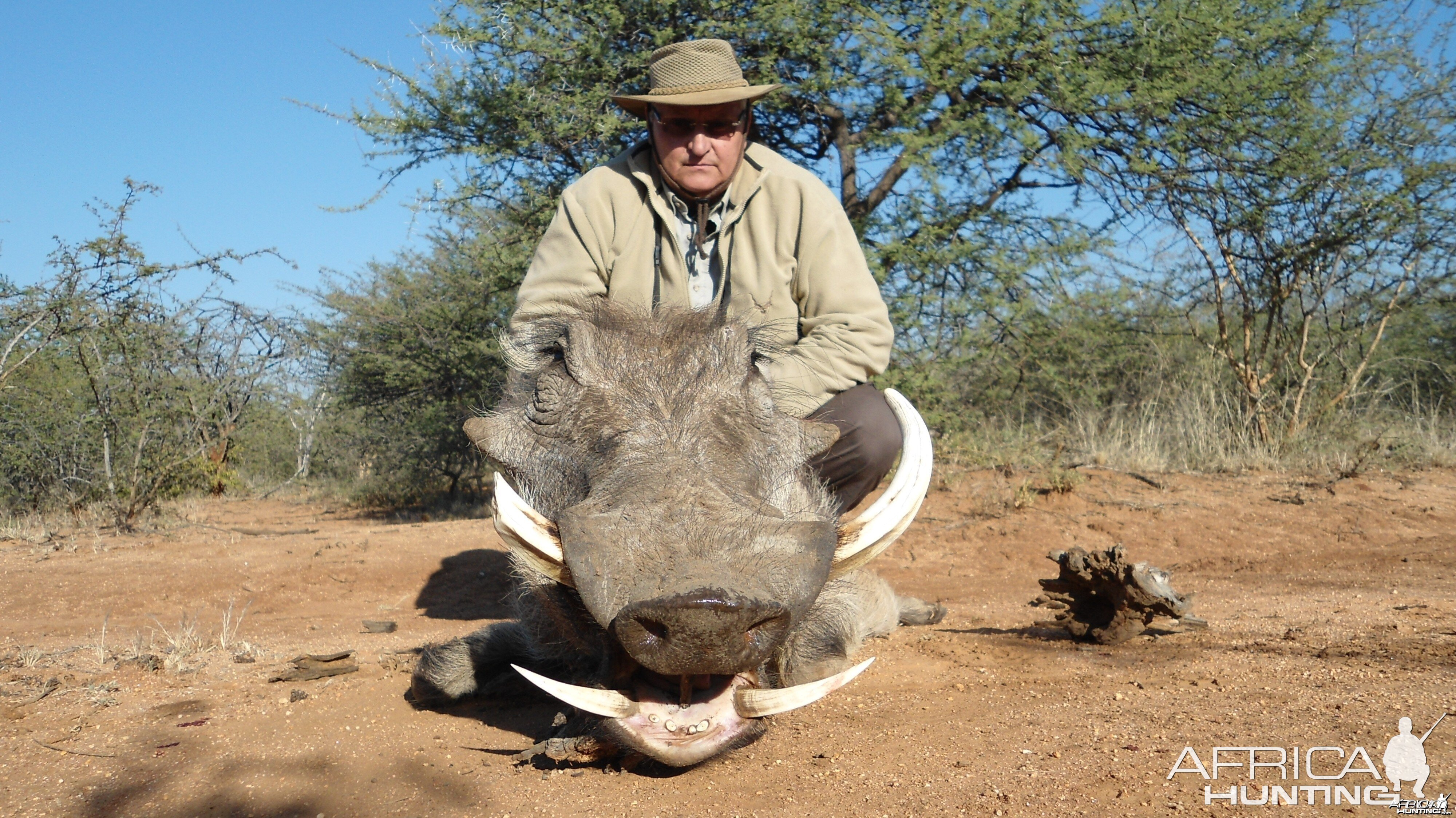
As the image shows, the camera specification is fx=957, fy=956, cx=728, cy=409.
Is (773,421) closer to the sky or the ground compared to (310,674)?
closer to the sky

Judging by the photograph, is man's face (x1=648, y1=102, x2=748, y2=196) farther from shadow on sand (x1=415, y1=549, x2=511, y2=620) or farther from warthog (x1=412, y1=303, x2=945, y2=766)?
shadow on sand (x1=415, y1=549, x2=511, y2=620)

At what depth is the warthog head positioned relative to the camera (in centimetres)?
175

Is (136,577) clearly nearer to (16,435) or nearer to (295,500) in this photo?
(16,435)

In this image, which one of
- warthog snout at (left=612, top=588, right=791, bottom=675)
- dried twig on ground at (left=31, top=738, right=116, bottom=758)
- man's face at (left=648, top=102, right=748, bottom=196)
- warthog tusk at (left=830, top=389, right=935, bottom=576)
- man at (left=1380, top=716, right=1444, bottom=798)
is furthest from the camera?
man's face at (left=648, top=102, right=748, bottom=196)

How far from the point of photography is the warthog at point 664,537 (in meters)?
1.76

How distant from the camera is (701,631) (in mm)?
1692

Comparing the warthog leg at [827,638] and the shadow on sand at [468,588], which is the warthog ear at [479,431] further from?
the shadow on sand at [468,588]

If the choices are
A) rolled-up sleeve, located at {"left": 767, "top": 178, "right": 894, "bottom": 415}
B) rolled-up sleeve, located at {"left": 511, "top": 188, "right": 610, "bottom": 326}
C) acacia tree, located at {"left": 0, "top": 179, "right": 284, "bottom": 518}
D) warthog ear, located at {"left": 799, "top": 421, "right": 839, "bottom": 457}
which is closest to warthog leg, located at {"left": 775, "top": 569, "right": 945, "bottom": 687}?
warthog ear, located at {"left": 799, "top": 421, "right": 839, "bottom": 457}

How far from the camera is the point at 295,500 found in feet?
38.1

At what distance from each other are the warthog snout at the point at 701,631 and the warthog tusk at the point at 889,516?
1.29 ft

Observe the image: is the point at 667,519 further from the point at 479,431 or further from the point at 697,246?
the point at 697,246

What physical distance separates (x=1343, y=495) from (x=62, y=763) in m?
6.92

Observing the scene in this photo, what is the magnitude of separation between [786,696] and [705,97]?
2.17 m

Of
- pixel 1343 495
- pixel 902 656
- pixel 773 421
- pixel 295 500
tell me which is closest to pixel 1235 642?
pixel 902 656
